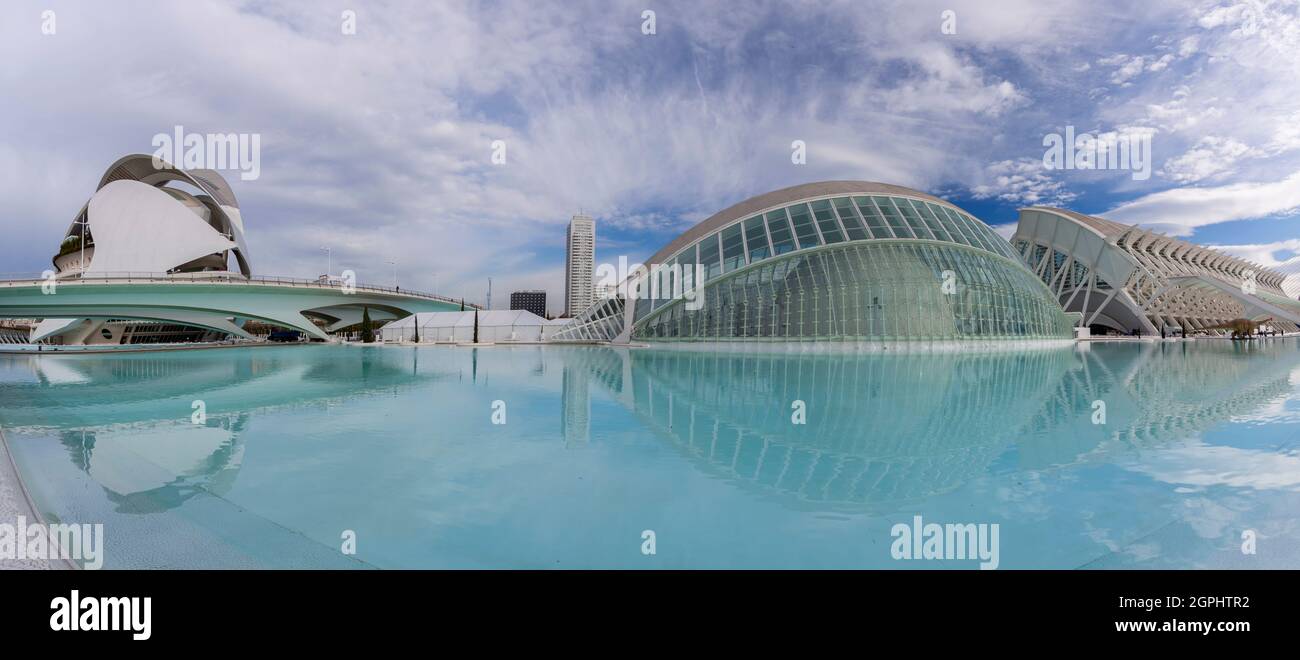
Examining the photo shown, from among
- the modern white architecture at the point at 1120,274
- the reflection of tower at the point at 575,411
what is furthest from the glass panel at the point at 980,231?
the modern white architecture at the point at 1120,274

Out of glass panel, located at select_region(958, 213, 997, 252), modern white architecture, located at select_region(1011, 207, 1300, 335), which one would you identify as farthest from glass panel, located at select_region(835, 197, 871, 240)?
modern white architecture, located at select_region(1011, 207, 1300, 335)

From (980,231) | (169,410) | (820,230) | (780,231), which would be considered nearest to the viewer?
(169,410)

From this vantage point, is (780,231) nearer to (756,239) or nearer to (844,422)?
(756,239)

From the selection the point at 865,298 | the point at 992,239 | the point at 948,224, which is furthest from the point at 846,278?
the point at 992,239

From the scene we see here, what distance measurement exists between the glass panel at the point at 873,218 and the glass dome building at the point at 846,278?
0.26ft

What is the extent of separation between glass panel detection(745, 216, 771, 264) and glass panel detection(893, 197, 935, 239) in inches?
301

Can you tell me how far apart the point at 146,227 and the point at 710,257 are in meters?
45.9

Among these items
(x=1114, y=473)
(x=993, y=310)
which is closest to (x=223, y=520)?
(x=1114, y=473)

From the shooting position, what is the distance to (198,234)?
Result: 4416 cm

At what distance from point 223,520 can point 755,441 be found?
19.0 ft

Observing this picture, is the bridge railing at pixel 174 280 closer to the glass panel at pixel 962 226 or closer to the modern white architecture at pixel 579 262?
the glass panel at pixel 962 226

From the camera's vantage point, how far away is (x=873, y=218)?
1116 inches

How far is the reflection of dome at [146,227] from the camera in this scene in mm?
42094

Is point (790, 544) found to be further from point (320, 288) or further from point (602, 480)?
point (320, 288)
